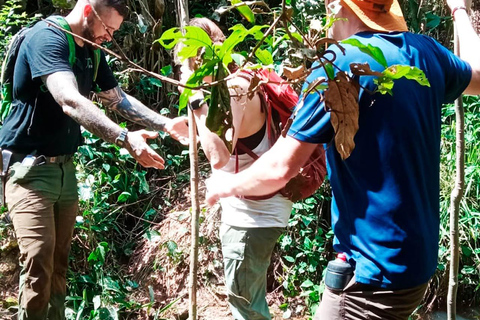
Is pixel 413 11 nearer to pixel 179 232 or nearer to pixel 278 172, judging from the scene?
pixel 179 232

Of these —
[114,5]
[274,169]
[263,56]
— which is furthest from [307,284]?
[263,56]

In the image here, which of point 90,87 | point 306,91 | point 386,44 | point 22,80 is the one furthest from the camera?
point 90,87

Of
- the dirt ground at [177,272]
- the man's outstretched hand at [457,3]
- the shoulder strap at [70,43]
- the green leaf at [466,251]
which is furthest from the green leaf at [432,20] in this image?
the man's outstretched hand at [457,3]

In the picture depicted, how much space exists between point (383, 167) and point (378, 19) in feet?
1.51

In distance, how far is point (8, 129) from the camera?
3172mm

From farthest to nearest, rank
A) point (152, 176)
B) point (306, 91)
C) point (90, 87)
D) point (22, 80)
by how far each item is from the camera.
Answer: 1. point (152, 176)
2. point (90, 87)
3. point (22, 80)
4. point (306, 91)

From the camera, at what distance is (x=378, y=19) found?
182 cm

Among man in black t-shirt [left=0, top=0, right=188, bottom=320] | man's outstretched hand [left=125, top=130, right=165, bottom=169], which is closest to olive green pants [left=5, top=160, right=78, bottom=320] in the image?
man in black t-shirt [left=0, top=0, right=188, bottom=320]

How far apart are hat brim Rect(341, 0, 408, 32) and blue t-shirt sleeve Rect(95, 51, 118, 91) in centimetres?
210

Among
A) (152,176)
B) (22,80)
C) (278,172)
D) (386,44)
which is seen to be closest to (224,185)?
(278,172)

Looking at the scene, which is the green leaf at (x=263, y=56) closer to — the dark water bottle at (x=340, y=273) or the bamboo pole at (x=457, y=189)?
the dark water bottle at (x=340, y=273)

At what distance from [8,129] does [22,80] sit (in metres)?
0.30

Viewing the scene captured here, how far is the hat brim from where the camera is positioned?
5.83 ft

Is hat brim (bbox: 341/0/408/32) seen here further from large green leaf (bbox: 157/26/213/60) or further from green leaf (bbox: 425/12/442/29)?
green leaf (bbox: 425/12/442/29)
